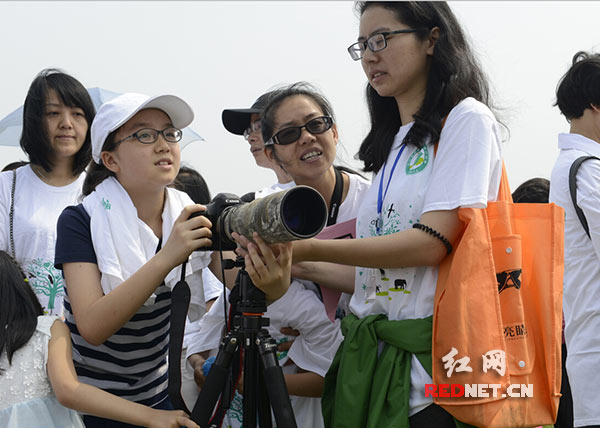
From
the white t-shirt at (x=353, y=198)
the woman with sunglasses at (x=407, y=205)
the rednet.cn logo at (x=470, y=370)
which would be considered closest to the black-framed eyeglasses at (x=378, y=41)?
the woman with sunglasses at (x=407, y=205)

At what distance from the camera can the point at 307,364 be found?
102 inches

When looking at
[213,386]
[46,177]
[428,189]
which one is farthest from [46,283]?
[428,189]

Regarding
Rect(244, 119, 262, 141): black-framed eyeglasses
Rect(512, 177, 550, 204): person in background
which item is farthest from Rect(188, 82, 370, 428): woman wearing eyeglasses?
Rect(512, 177, 550, 204): person in background

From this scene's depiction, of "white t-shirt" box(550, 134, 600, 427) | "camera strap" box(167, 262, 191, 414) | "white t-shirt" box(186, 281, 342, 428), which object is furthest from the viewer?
"white t-shirt" box(550, 134, 600, 427)

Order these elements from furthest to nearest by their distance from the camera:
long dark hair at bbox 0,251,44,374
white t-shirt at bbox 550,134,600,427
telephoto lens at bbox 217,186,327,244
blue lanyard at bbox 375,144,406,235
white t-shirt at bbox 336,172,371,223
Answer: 1. white t-shirt at bbox 550,134,600,427
2. white t-shirt at bbox 336,172,371,223
3. long dark hair at bbox 0,251,44,374
4. blue lanyard at bbox 375,144,406,235
5. telephoto lens at bbox 217,186,327,244

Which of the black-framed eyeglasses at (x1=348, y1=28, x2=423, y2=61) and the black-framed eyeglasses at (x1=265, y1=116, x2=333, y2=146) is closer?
the black-framed eyeglasses at (x1=348, y1=28, x2=423, y2=61)

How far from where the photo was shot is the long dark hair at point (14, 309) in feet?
7.84

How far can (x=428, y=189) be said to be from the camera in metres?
1.99

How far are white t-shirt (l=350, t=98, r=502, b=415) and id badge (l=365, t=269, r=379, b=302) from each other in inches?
Answer: 0.6

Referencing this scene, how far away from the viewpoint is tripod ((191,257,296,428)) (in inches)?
75.4

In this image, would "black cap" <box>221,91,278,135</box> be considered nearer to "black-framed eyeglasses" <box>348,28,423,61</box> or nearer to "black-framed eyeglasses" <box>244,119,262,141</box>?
"black-framed eyeglasses" <box>244,119,262,141</box>

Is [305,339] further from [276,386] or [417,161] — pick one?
[417,161]

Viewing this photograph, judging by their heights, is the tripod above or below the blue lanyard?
below

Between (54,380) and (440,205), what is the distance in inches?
56.7
